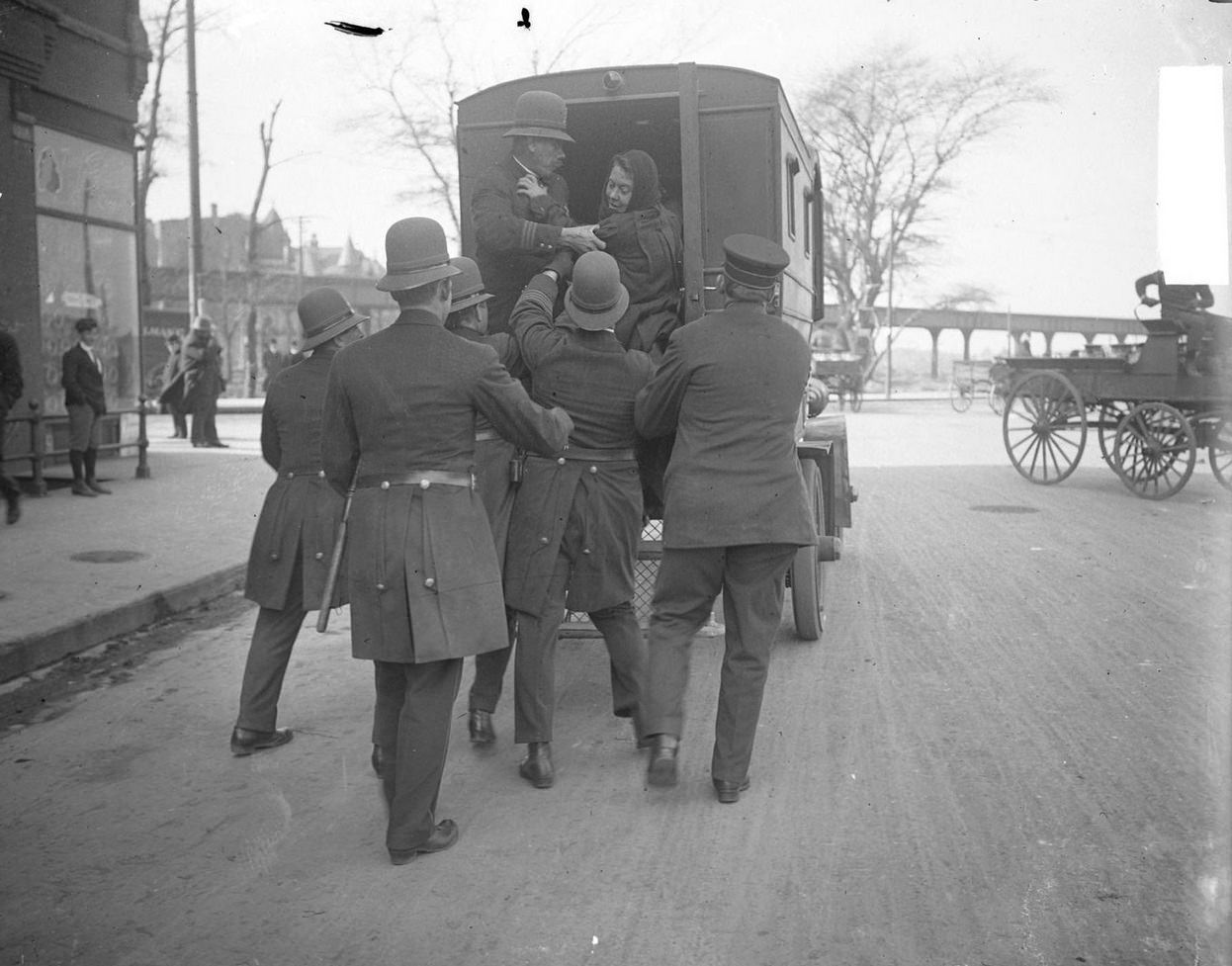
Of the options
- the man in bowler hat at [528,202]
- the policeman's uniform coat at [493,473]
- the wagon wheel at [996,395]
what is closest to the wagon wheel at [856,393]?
the wagon wheel at [996,395]

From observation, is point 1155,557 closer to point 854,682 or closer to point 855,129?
point 854,682

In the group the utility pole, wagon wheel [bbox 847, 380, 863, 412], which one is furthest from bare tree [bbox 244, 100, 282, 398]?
wagon wheel [bbox 847, 380, 863, 412]

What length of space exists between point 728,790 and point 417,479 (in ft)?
5.18

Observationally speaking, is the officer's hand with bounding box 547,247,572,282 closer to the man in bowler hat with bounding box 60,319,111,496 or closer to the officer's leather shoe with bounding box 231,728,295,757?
the officer's leather shoe with bounding box 231,728,295,757

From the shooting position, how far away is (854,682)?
5.89 m

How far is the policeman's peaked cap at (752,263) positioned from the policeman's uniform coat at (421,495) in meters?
1.03

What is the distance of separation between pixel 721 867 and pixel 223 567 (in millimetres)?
5920

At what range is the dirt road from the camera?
10.8 ft

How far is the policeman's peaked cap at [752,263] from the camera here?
4465 millimetres

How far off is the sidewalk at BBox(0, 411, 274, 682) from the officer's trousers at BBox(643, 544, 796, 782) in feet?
11.8

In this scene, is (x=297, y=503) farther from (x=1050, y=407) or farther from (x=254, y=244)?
(x=254, y=244)

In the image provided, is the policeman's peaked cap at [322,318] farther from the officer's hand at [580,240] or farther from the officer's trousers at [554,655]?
the officer's trousers at [554,655]

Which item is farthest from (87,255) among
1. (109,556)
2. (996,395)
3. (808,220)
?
(996,395)

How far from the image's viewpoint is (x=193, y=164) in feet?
56.6
